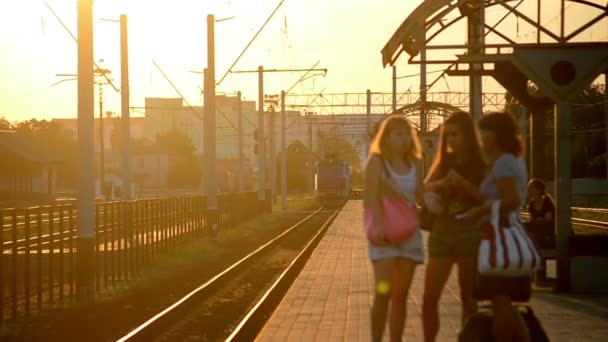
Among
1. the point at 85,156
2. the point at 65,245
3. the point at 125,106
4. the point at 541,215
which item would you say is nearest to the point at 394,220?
the point at 541,215

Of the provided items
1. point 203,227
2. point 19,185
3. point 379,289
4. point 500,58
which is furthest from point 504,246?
point 19,185

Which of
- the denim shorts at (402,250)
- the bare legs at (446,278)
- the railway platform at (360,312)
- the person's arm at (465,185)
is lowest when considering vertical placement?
the railway platform at (360,312)

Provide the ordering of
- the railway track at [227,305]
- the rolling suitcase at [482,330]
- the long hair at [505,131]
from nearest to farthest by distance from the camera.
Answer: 1. the rolling suitcase at [482,330]
2. the long hair at [505,131]
3. the railway track at [227,305]

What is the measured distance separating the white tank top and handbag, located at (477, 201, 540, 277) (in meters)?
0.72

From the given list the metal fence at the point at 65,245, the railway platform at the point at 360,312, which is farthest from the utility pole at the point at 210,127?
the railway platform at the point at 360,312

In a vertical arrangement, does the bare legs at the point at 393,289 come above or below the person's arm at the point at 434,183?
below

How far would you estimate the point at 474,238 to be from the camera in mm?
7277

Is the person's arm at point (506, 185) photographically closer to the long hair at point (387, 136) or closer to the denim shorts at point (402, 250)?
the denim shorts at point (402, 250)

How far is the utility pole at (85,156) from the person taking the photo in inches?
623

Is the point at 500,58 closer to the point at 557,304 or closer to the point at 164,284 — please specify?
the point at 557,304

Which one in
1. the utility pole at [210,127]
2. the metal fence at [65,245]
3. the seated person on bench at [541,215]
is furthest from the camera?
the utility pole at [210,127]

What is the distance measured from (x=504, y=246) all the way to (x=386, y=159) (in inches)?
46.7

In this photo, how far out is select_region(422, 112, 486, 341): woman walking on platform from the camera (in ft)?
23.7

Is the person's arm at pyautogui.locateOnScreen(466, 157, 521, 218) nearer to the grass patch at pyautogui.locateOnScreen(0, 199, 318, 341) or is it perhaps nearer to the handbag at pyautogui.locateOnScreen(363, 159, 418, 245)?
the handbag at pyautogui.locateOnScreen(363, 159, 418, 245)
